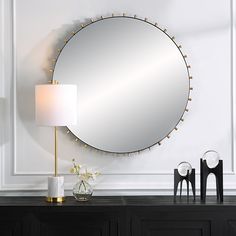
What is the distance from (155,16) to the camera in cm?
345

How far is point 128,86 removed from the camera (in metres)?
3.43

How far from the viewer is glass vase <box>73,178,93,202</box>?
3.18 metres

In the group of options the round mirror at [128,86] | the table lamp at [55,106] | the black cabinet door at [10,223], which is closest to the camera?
the black cabinet door at [10,223]

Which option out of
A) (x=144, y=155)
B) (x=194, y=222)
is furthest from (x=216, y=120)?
(x=194, y=222)

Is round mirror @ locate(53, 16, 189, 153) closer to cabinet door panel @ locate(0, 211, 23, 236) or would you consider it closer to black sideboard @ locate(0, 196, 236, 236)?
black sideboard @ locate(0, 196, 236, 236)

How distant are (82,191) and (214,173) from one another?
0.80 metres

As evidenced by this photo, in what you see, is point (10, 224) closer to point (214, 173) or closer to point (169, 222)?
point (169, 222)

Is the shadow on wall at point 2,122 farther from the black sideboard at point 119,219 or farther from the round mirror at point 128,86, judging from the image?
the black sideboard at point 119,219

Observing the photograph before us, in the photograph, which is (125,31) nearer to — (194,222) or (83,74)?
(83,74)

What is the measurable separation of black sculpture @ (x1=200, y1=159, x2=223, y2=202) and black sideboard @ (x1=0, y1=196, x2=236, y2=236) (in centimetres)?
15

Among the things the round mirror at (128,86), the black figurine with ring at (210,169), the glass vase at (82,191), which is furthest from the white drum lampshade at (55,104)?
the black figurine with ring at (210,169)

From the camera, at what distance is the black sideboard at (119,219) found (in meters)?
3.00

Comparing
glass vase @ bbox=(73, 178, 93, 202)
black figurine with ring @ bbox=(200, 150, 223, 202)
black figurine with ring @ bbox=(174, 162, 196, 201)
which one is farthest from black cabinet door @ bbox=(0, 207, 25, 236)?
black figurine with ring @ bbox=(200, 150, 223, 202)

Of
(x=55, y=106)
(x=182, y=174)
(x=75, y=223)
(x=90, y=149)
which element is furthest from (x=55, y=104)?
(x=182, y=174)
